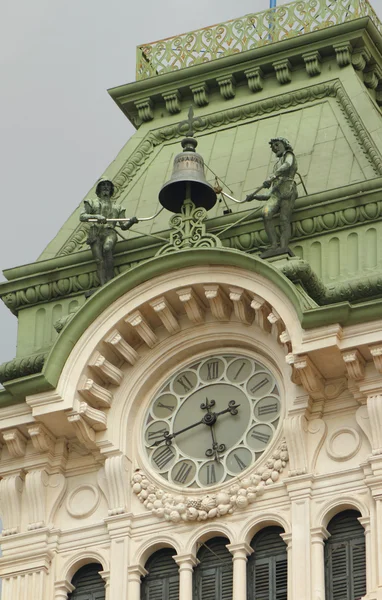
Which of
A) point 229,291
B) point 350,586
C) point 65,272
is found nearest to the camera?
point 350,586

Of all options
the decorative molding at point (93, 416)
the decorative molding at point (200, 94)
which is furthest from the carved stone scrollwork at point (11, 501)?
the decorative molding at point (200, 94)

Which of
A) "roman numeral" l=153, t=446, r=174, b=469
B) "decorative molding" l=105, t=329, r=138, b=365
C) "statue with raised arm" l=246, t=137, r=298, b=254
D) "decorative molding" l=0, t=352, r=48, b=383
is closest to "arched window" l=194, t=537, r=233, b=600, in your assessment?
"roman numeral" l=153, t=446, r=174, b=469

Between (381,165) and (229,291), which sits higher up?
(381,165)

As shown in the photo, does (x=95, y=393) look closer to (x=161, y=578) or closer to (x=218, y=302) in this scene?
(x=218, y=302)

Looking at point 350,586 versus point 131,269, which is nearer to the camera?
point 350,586

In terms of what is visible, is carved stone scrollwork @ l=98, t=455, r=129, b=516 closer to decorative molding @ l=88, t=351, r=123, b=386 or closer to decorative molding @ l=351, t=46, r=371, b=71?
decorative molding @ l=88, t=351, r=123, b=386

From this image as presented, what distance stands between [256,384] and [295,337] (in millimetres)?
1514

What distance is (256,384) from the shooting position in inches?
1447

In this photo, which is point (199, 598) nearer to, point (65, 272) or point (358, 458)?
point (358, 458)

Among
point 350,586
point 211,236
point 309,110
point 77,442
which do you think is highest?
point 309,110

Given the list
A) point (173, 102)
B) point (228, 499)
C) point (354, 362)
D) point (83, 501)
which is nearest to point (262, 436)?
point (228, 499)

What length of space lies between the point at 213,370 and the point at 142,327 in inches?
49.7

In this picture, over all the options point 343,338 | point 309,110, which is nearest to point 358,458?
point 343,338

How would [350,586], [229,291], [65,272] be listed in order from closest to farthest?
[350,586] → [229,291] → [65,272]
